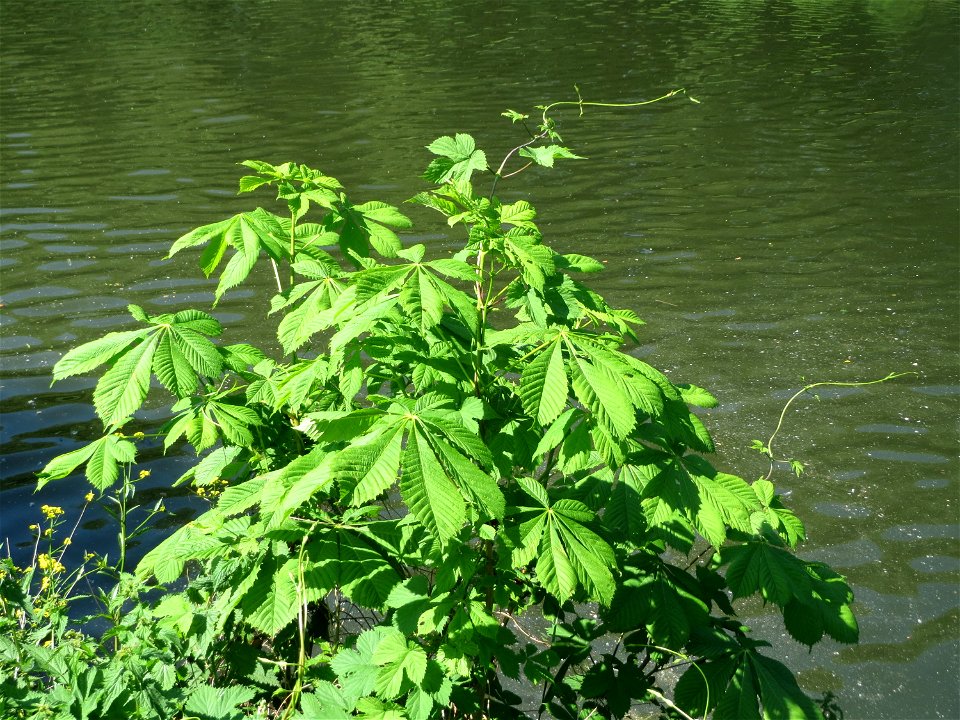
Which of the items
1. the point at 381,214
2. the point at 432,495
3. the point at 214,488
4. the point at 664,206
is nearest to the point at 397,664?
the point at 432,495

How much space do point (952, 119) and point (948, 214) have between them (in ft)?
14.8

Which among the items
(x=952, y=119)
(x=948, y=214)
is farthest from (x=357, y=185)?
(x=952, y=119)

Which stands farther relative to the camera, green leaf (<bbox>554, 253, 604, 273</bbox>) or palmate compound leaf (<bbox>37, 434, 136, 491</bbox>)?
palmate compound leaf (<bbox>37, 434, 136, 491</bbox>)

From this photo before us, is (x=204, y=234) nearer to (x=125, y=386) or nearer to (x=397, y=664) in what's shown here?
(x=125, y=386)

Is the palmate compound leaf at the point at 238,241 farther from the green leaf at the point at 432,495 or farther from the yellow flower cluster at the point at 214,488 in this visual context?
the green leaf at the point at 432,495

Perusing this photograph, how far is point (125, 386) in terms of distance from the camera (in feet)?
8.30

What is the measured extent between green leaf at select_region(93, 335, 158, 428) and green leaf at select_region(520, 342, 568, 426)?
3.37ft

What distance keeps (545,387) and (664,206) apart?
8.75 metres

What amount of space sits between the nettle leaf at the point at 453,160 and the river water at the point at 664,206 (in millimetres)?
2967

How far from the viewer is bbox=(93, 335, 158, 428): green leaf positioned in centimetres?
248

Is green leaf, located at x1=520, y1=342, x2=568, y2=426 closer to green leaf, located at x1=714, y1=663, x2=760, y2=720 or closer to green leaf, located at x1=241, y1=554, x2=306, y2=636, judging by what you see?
green leaf, located at x1=241, y1=554, x2=306, y2=636

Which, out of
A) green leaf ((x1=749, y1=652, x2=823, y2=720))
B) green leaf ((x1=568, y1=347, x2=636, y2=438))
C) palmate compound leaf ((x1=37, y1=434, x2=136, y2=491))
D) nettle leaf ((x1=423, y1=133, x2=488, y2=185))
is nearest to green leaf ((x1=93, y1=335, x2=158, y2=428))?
palmate compound leaf ((x1=37, y1=434, x2=136, y2=491))

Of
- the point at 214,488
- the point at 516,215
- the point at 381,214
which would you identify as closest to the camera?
the point at 516,215

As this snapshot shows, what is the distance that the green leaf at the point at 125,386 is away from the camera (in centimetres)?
248
